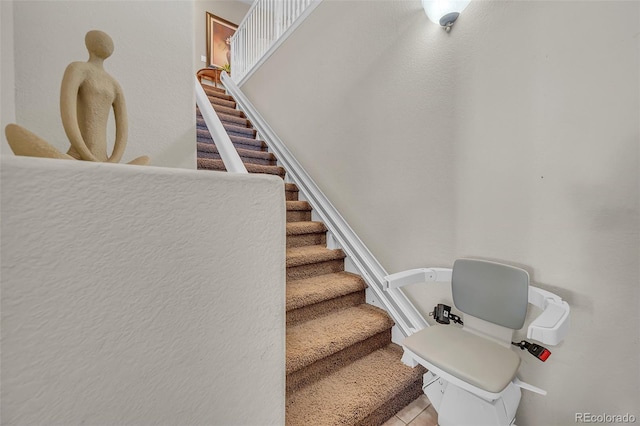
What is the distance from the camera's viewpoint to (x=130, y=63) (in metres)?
1.28

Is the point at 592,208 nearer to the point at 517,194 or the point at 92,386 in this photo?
the point at 517,194

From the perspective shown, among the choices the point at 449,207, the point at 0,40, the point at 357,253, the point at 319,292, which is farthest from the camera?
the point at 357,253

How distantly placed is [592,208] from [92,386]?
1.63 metres

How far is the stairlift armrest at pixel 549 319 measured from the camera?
0.86 m

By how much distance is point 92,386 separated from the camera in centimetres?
46

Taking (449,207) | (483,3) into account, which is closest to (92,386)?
(449,207)

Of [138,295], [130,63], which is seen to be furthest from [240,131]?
[138,295]

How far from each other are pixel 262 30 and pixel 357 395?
13.6 ft

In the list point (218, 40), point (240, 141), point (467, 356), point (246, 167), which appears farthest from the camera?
point (218, 40)

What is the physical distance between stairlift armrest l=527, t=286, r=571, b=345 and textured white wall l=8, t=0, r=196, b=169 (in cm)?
173

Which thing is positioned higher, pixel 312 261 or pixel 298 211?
pixel 298 211

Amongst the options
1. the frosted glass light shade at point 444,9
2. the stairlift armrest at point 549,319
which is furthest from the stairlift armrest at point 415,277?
the frosted glass light shade at point 444,9

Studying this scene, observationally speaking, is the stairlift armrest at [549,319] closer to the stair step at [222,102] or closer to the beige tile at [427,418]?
the beige tile at [427,418]

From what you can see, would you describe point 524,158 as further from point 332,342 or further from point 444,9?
point 332,342
